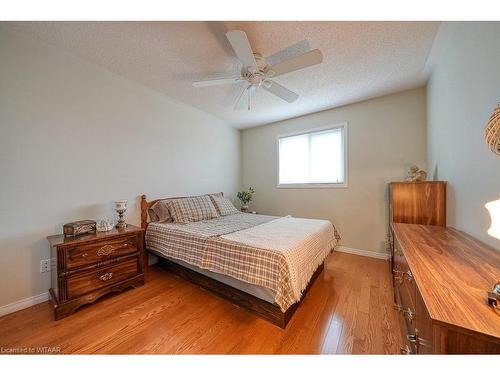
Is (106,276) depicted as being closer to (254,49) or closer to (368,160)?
(254,49)

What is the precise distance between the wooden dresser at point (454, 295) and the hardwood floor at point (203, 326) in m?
0.71

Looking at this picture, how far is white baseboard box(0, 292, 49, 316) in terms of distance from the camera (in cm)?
156

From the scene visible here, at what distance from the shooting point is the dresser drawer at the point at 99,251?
1.59m

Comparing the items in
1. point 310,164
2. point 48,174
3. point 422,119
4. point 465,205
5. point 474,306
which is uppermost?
point 422,119

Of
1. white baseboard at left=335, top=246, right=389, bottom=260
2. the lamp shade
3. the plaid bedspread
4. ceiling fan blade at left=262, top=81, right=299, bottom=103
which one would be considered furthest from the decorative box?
white baseboard at left=335, top=246, right=389, bottom=260

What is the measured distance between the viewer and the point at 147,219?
257 centimetres

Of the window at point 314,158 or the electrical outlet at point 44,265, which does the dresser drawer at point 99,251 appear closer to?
the electrical outlet at point 44,265

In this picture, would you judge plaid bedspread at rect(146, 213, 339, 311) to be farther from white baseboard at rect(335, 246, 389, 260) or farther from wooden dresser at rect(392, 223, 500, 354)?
white baseboard at rect(335, 246, 389, 260)

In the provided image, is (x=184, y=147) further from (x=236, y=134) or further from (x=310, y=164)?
(x=310, y=164)

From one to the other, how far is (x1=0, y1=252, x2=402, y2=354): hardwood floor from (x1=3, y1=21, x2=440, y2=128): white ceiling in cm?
244

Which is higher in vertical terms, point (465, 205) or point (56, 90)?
point (56, 90)
